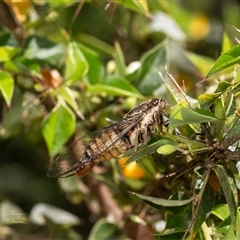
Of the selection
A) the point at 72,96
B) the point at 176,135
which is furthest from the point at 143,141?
the point at 72,96

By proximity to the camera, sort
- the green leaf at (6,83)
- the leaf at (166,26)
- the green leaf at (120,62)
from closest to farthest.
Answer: the green leaf at (6,83)
the green leaf at (120,62)
the leaf at (166,26)

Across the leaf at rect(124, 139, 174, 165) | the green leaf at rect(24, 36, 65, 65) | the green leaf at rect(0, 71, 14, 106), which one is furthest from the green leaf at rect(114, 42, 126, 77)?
the leaf at rect(124, 139, 174, 165)

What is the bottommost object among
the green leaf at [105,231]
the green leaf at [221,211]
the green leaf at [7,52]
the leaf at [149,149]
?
the green leaf at [105,231]

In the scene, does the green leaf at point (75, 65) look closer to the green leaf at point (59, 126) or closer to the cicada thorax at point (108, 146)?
the green leaf at point (59, 126)

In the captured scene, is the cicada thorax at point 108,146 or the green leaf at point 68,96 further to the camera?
the green leaf at point 68,96

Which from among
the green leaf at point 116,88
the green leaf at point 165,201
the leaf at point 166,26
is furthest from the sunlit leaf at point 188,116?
the leaf at point 166,26

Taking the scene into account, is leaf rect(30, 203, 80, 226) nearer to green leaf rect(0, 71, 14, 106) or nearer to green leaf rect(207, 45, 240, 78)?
green leaf rect(0, 71, 14, 106)

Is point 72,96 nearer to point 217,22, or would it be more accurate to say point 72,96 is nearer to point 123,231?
point 123,231
